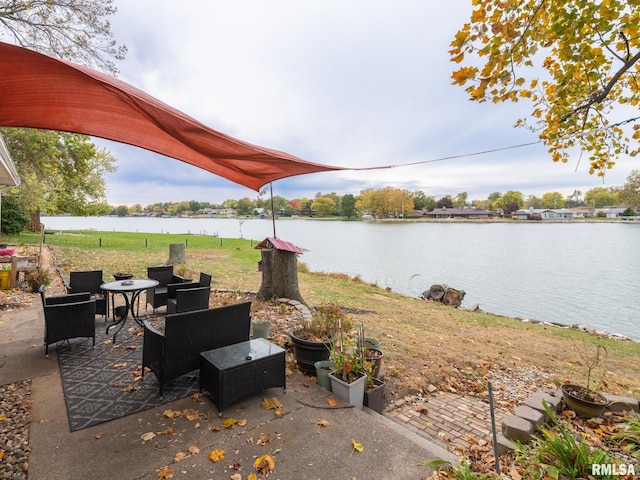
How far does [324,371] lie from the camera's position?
2998 mm

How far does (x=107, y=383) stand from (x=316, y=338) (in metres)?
2.04

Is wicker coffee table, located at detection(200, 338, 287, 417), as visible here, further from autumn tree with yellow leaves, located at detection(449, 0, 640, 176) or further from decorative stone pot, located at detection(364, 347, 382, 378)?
autumn tree with yellow leaves, located at detection(449, 0, 640, 176)

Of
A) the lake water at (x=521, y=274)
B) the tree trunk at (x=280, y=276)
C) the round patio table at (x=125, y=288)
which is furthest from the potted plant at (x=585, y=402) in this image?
the lake water at (x=521, y=274)

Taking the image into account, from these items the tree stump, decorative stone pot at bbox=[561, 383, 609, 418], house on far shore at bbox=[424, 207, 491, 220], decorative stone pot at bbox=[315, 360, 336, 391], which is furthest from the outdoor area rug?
house on far shore at bbox=[424, 207, 491, 220]

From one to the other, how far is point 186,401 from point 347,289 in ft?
28.9

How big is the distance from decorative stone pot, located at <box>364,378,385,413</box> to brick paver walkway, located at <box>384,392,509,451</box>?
0.14 metres

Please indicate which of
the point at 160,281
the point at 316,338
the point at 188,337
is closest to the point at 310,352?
the point at 316,338

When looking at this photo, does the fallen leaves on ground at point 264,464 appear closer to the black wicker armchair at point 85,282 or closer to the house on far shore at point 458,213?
the black wicker armchair at point 85,282

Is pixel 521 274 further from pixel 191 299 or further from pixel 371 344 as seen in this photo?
pixel 191 299

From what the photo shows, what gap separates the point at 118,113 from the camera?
278 centimetres

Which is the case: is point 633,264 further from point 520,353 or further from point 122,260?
point 122,260

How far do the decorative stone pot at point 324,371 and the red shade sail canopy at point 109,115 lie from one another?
2.00 metres

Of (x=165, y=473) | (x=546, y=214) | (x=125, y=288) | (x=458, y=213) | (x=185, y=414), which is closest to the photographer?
(x=165, y=473)

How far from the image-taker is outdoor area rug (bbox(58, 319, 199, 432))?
2.51 metres
